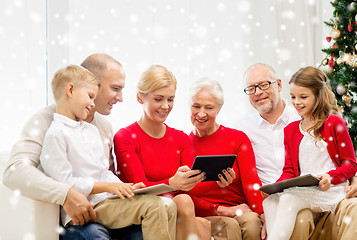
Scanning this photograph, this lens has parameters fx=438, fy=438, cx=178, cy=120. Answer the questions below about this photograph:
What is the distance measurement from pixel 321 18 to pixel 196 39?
120cm

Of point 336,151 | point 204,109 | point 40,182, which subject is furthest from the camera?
point 204,109

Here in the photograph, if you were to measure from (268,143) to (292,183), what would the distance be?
64 centimetres

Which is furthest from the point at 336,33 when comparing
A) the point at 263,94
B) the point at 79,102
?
the point at 79,102

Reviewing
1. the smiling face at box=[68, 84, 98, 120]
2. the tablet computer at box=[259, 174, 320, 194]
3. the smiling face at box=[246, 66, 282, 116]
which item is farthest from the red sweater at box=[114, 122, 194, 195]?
the smiling face at box=[246, 66, 282, 116]

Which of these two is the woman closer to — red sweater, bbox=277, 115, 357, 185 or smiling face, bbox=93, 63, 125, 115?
smiling face, bbox=93, 63, 125, 115

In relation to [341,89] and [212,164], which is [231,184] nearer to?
[212,164]

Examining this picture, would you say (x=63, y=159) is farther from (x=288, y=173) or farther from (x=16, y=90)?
(x=16, y=90)

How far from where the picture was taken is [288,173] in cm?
228

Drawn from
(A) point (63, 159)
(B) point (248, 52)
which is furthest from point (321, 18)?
(A) point (63, 159)

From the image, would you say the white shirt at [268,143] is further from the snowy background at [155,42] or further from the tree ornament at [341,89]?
the snowy background at [155,42]

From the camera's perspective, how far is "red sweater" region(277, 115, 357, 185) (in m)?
2.12

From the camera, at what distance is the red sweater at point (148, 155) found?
2255 mm

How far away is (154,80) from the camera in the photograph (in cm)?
229

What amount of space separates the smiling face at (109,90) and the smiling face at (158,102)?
0.57 ft
